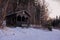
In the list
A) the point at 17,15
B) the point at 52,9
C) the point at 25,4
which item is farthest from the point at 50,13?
the point at 17,15

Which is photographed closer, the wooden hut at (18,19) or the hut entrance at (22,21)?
the hut entrance at (22,21)


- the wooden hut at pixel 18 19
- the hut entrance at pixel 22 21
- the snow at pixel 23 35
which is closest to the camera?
the snow at pixel 23 35

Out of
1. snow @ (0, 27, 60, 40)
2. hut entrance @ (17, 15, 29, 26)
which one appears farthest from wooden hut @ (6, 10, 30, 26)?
snow @ (0, 27, 60, 40)

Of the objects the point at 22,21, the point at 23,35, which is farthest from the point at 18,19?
the point at 23,35

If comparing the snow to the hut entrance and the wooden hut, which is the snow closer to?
the hut entrance

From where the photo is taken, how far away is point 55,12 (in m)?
43.2

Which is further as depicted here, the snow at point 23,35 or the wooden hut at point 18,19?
the wooden hut at point 18,19

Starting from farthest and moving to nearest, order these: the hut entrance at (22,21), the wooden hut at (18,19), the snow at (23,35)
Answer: the wooden hut at (18,19) → the hut entrance at (22,21) → the snow at (23,35)

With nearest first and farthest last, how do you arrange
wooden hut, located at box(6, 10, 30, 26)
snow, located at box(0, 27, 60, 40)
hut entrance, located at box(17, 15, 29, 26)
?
snow, located at box(0, 27, 60, 40), hut entrance, located at box(17, 15, 29, 26), wooden hut, located at box(6, 10, 30, 26)

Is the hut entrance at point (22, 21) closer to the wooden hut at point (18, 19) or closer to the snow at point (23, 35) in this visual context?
the wooden hut at point (18, 19)

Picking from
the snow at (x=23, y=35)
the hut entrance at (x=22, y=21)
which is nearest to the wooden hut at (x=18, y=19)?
the hut entrance at (x=22, y=21)

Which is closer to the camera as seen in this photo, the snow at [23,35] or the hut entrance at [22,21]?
the snow at [23,35]

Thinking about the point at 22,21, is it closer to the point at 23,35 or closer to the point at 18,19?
the point at 18,19

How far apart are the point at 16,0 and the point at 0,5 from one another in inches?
587
